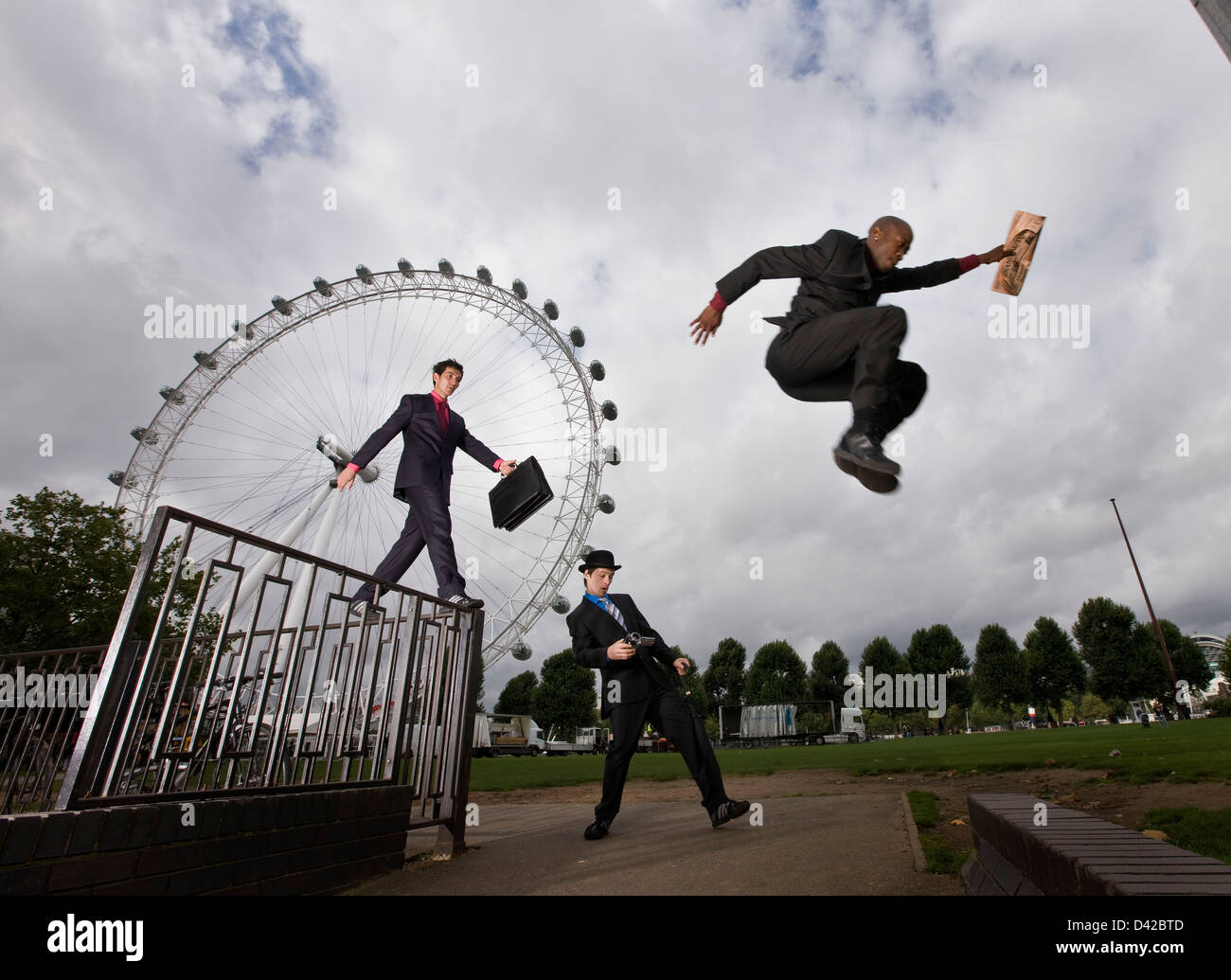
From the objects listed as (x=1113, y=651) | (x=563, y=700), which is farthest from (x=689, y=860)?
(x=563, y=700)

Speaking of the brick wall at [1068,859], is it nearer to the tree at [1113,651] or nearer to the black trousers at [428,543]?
the black trousers at [428,543]

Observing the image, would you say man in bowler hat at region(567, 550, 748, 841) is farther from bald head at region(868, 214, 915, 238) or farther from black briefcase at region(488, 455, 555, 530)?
bald head at region(868, 214, 915, 238)

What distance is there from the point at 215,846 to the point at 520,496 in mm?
3545

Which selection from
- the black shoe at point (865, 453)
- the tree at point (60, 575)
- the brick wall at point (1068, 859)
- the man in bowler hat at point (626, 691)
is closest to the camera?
the brick wall at point (1068, 859)

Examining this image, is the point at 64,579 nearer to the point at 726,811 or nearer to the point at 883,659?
the point at 726,811

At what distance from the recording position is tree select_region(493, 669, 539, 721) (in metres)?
86.6

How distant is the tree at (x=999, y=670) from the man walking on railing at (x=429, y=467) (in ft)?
245

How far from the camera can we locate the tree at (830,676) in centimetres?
7531

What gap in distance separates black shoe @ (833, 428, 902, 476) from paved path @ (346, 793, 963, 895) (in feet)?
6.74

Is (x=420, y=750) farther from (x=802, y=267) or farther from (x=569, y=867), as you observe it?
(x=802, y=267)

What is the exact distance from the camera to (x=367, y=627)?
4.62 metres

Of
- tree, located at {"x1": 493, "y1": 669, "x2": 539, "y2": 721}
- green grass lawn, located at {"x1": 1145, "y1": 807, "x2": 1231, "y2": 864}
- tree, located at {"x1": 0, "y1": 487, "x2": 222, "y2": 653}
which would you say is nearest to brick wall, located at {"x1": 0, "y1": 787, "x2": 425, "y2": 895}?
green grass lawn, located at {"x1": 1145, "y1": 807, "x2": 1231, "y2": 864}

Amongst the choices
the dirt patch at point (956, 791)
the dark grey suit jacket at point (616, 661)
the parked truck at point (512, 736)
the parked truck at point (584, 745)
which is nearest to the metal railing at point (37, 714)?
the dark grey suit jacket at point (616, 661)
